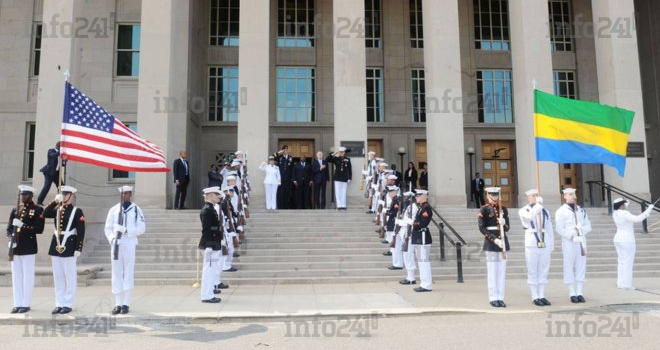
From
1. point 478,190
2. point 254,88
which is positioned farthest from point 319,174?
point 478,190

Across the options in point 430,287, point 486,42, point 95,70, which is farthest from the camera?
point 486,42

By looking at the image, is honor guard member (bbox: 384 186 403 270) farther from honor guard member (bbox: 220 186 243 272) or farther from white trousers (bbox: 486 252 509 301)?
honor guard member (bbox: 220 186 243 272)

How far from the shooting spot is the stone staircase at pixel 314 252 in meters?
12.2

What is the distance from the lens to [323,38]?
81.2 feet

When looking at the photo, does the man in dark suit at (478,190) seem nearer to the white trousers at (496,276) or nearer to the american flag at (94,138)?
the white trousers at (496,276)

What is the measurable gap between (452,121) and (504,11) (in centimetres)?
1046

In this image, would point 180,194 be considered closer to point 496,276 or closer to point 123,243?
point 123,243

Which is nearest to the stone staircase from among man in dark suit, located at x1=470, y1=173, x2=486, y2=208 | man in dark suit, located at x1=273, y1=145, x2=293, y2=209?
man in dark suit, located at x1=273, y1=145, x2=293, y2=209

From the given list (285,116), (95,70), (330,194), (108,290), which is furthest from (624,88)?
(95,70)

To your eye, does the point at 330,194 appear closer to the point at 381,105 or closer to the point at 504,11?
the point at 381,105

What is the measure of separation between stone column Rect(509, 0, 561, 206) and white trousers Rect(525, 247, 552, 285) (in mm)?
9587

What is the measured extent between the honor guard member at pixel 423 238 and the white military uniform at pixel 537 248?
2.09 metres

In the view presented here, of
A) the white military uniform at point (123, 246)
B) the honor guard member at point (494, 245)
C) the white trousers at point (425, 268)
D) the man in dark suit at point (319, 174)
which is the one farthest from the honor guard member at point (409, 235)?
the man in dark suit at point (319, 174)

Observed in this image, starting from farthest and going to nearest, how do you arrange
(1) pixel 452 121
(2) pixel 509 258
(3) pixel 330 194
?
(3) pixel 330 194, (1) pixel 452 121, (2) pixel 509 258
